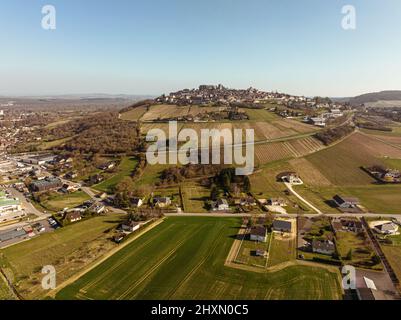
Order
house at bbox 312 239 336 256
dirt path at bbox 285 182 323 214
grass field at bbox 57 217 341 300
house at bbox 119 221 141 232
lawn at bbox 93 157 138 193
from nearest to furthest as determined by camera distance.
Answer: grass field at bbox 57 217 341 300, house at bbox 312 239 336 256, house at bbox 119 221 141 232, dirt path at bbox 285 182 323 214, lawn at bbox 93 157 138 193

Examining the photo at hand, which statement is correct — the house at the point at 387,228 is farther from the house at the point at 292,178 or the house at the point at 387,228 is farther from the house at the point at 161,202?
the house at the point at 161,202

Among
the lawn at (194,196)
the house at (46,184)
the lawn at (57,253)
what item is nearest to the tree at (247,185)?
the lawn at (194,196)

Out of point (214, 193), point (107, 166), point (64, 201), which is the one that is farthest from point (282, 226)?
point (107, 166)

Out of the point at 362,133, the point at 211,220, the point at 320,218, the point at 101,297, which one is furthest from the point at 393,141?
the point at 101,297

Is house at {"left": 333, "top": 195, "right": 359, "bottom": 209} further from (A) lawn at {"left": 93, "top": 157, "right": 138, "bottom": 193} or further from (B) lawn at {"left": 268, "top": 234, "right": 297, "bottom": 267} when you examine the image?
(A) lawn at {"left": 93, "top": 157, "right": 138, "bottom": 193}

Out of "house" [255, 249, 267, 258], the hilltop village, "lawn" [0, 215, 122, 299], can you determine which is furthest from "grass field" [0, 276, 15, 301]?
"house" [255, 249, 267, 258]

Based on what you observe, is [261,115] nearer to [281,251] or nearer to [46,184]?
[46,184]
